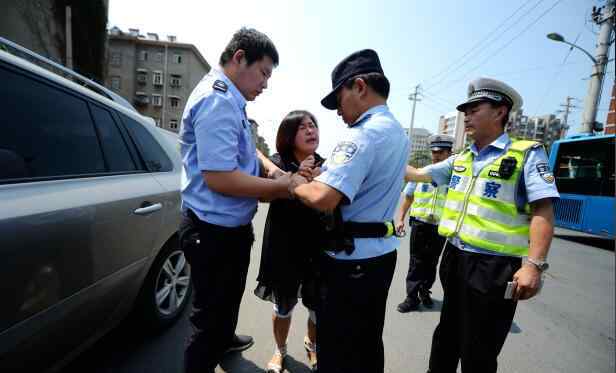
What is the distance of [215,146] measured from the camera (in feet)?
4.13

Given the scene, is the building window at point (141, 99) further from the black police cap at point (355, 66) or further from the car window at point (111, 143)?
the black police cap at point (355, 66)

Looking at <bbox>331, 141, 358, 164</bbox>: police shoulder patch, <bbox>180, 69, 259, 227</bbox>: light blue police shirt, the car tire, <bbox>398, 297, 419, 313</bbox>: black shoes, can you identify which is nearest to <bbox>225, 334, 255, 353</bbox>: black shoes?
the car tire

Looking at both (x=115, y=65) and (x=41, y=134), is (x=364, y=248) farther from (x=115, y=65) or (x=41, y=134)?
(x=115, y=65)

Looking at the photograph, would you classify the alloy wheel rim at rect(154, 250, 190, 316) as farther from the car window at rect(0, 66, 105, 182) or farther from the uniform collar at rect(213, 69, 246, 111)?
the uniform collar at rect(213, 69, 246, 111)

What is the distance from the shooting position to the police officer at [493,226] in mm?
1484

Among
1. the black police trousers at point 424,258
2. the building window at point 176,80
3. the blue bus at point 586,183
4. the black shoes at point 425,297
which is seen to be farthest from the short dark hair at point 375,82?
the building window at point 176,80

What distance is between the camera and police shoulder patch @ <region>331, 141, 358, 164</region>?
1.21 metres

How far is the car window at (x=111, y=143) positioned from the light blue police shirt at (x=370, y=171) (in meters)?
1.42

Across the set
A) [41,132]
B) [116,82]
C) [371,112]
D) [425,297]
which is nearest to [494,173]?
[371,112]

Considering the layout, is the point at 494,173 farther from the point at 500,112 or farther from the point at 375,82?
the point at 375,82

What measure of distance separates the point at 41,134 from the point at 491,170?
2346 mm

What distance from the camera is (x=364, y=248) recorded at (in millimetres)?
1346

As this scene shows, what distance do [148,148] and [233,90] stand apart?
1233mm

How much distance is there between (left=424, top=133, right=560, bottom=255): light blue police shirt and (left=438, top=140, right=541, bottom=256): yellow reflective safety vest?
0.09ft
